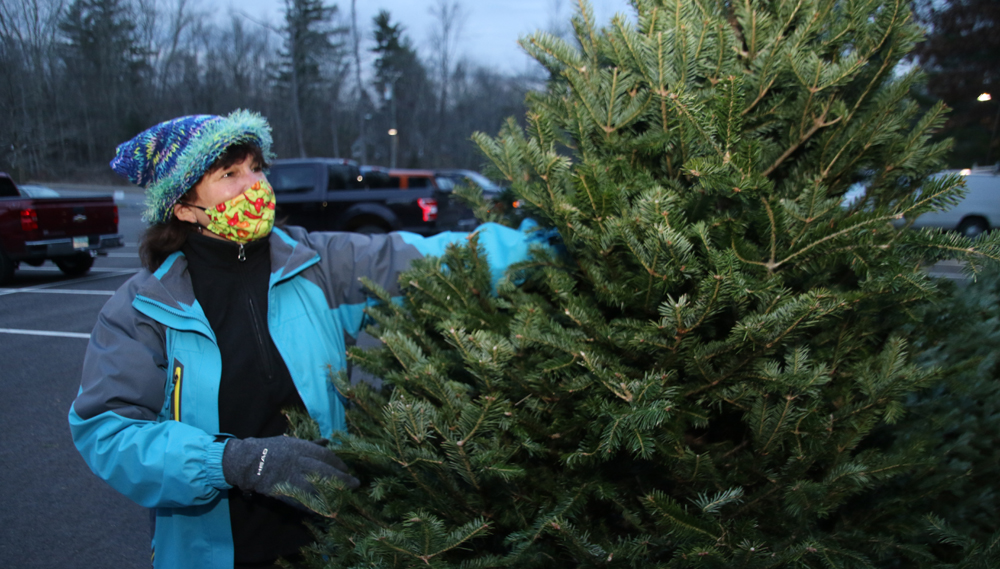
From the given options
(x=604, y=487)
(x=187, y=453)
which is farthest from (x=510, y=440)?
(x=187, y=453)

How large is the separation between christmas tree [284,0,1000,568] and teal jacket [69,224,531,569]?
1.20ft

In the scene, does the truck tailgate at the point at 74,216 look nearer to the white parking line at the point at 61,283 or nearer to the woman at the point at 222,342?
the white parking line at the point at 61,283

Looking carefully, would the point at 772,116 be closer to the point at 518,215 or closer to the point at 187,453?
the point at 518,215

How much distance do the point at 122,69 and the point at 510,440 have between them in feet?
58.0

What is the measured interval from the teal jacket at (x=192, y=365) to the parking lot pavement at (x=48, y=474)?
1.86 metres

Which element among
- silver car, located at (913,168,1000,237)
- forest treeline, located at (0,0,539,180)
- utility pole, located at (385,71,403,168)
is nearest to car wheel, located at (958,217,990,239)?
silver car, located at (913,168,1000,237)

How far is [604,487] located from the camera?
121 centimetres

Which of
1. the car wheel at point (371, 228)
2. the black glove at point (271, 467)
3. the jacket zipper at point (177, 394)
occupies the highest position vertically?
the car wheel at point (371, 228)

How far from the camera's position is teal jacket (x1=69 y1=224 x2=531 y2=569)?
1.48 metres

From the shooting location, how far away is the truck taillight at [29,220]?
7090 mm

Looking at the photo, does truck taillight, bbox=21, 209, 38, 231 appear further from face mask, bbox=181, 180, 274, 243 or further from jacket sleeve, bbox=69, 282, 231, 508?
jacket sleeve, bbox=69, 282, 231, 508

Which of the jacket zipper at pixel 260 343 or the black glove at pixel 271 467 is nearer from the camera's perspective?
the black glove at pixel 271 467

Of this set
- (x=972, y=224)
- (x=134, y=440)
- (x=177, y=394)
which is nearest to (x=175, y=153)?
(x=177, y=394)

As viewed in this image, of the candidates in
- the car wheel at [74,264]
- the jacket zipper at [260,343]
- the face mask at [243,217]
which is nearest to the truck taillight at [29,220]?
the car wheel at [74,264]
